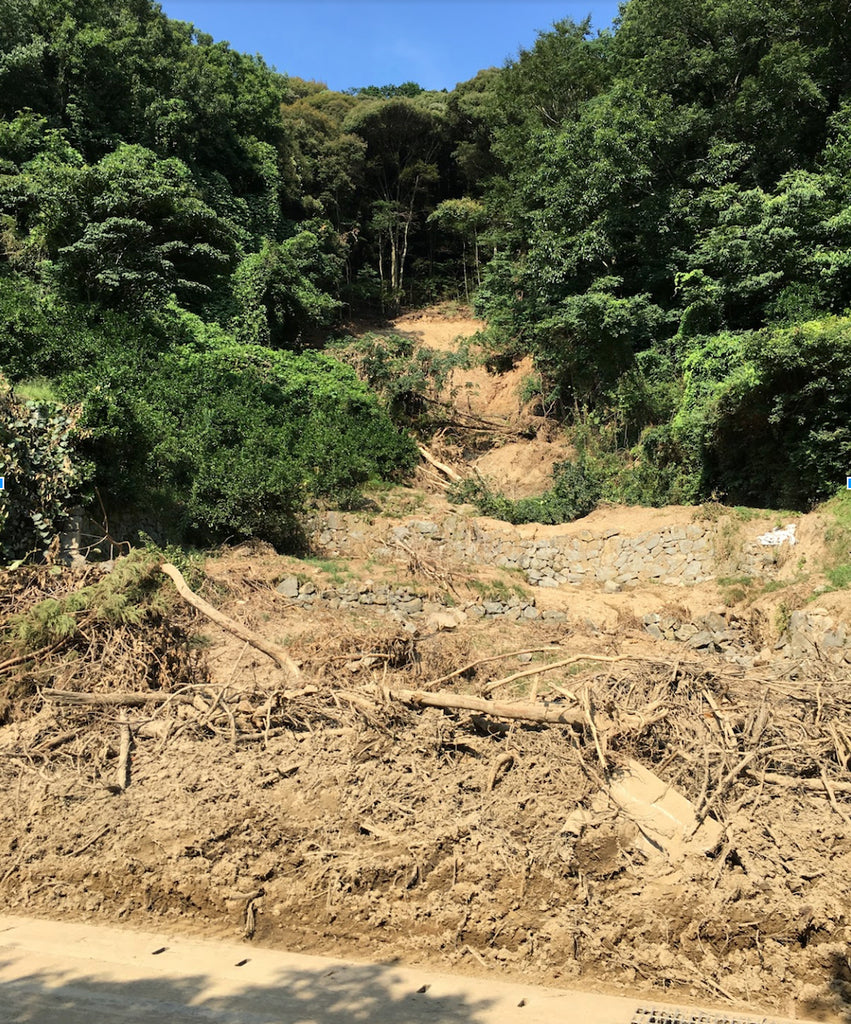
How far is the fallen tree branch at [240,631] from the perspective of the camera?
6.26 metres

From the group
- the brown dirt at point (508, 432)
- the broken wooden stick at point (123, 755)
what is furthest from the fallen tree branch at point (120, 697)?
the brown dirt at point (508, 432)

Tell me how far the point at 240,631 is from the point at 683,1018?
494 centimetres

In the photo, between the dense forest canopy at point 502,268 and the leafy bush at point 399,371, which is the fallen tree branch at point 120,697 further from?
the leafy bush at point 399,371

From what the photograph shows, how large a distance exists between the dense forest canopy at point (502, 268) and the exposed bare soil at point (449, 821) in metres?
3.72

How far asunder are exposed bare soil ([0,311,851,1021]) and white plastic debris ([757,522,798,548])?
515cm

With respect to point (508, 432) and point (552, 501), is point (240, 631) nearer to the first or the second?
point (552, 501)

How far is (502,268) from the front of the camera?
799 inches

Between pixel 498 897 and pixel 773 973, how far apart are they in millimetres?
1428

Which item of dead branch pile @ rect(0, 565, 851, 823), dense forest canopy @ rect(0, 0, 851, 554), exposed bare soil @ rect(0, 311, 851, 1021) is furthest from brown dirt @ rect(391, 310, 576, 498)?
exposed bare soil @ rect(0, 311, 851, 1021)

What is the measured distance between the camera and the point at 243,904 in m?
4.10

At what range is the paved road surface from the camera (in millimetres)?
3084

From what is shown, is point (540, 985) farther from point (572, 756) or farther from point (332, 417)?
point (332, 417)

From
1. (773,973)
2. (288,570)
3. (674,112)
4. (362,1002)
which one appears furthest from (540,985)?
(674,112)

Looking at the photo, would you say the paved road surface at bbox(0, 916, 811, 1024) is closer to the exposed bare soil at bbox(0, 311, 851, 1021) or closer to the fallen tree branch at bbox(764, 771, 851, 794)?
the exposed bare soil at bbox(0, 311, 851, 1021)
